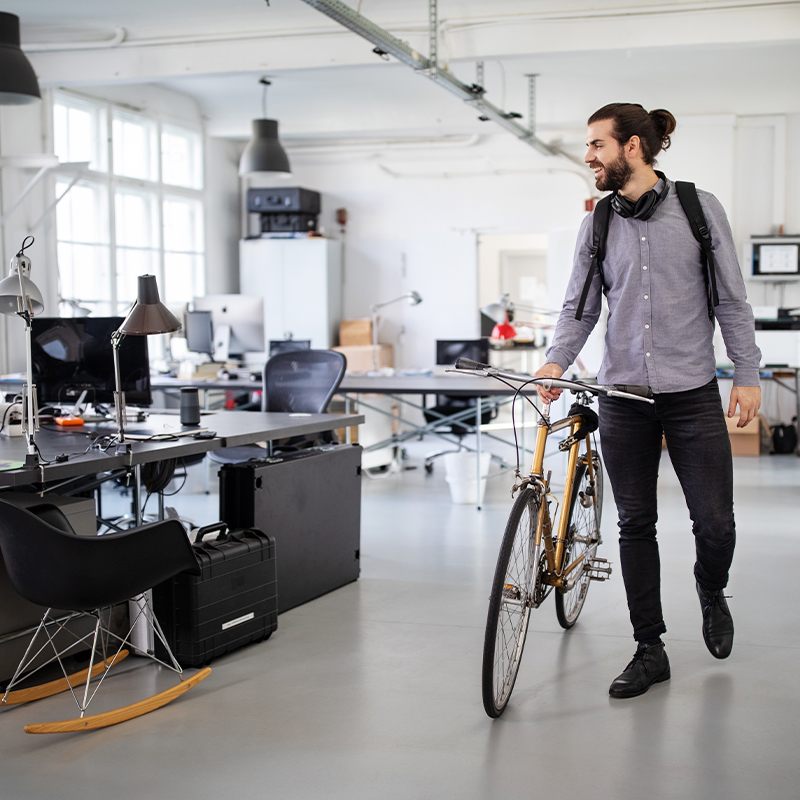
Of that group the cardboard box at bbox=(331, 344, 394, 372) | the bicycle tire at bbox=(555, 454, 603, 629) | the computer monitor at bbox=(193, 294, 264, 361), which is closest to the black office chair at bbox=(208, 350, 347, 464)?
the bicycle tire at bbox=(555, 454, 603, 629)

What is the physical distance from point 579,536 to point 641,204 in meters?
1.06

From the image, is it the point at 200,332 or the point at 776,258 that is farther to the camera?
the point at 776,258

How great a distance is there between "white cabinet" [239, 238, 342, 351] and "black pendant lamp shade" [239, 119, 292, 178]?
2.08m

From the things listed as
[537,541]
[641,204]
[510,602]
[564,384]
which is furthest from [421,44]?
[510,602]

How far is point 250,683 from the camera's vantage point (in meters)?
2.70

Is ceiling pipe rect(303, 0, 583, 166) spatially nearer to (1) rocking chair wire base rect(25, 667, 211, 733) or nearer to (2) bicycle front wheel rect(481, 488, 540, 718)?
(2) bicycle front wheel rect(481, 488, 540, 718)

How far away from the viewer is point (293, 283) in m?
9.72

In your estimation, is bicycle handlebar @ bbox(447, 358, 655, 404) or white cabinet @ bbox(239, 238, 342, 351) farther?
white cabinet @ bbox(239, 238, 342, 351)

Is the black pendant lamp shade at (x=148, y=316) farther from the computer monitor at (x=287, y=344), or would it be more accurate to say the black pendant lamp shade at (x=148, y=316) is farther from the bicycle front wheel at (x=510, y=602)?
the computer monitor at (x=287, y=344)

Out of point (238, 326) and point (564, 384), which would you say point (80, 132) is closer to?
point (238, 326)

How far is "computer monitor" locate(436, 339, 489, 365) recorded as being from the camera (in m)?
7.19

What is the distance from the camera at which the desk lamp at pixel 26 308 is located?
2.90m

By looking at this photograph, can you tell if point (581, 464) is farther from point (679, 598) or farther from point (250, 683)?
point (250, 683)

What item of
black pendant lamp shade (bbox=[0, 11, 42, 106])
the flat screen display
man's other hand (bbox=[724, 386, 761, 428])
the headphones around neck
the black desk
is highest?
black pendant lamp shade (bbox=[0, 11, 42, 106])
